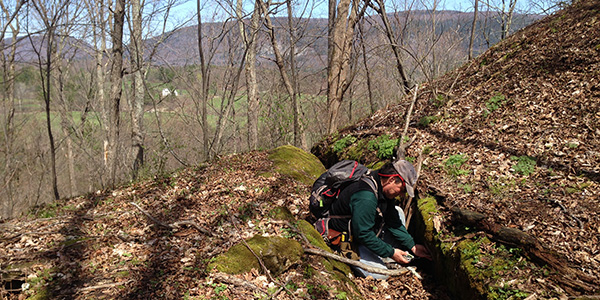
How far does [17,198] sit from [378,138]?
23.6 metres

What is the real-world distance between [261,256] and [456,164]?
3.33m

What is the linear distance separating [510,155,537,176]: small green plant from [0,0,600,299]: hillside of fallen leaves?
22mm

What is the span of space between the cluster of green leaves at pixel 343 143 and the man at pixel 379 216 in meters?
2.94

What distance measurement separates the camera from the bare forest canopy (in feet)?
26.1

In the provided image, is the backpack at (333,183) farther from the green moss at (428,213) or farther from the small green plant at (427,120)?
the small green plant at (427,120)

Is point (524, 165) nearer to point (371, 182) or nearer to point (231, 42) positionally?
point (371, 182)

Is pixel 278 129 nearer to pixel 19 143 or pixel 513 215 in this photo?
pixel 513 215

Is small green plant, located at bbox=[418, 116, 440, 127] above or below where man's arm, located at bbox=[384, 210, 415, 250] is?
above

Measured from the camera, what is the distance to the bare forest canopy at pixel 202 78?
7.97 metres

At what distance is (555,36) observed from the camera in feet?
22.5

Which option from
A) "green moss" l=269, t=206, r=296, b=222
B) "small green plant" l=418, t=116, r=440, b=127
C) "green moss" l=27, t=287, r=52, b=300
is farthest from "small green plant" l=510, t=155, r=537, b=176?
"green moss" l=27, t=287, r=52, b=300

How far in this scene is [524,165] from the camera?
15.1ft

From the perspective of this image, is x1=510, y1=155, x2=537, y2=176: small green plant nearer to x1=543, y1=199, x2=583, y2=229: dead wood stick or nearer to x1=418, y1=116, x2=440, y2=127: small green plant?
x1=543, y1=199, x2=583, y2=229: dead wood stick

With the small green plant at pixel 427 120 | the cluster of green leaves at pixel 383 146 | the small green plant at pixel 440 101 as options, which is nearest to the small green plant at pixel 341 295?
the cluster of green leaves at pixel 383 146
